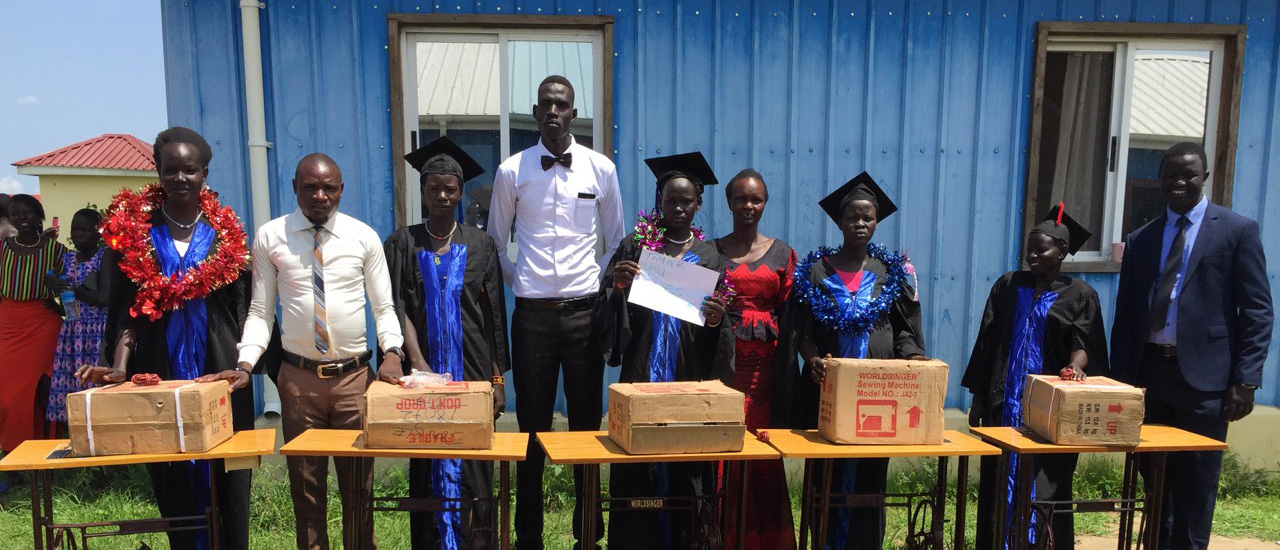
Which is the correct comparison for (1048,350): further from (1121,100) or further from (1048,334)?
(1121,100)

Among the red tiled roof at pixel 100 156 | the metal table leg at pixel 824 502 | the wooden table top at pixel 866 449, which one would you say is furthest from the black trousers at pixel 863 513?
the red tiled roof at pixel 100 156

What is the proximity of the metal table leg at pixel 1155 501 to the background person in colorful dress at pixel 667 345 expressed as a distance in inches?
79.6

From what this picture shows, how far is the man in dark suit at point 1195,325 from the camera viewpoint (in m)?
3.69

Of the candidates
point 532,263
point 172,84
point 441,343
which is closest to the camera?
point 441,343

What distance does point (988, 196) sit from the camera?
5.27m

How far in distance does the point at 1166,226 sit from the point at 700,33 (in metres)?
2.94

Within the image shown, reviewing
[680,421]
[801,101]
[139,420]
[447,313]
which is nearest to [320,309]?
[447,313]

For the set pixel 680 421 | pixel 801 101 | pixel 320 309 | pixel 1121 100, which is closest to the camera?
pixel 680 421

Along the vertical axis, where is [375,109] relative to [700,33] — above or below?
below

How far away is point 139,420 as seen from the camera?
2.83 m

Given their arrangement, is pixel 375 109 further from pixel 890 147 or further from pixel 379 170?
pixel 890 147

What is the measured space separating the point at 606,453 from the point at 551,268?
115 centimetres

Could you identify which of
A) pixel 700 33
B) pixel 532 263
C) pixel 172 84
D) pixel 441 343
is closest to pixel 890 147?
pixel 700 33

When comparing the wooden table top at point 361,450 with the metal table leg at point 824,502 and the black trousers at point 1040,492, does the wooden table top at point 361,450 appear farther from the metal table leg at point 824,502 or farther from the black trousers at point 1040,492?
the black trousers at point 1040,492
